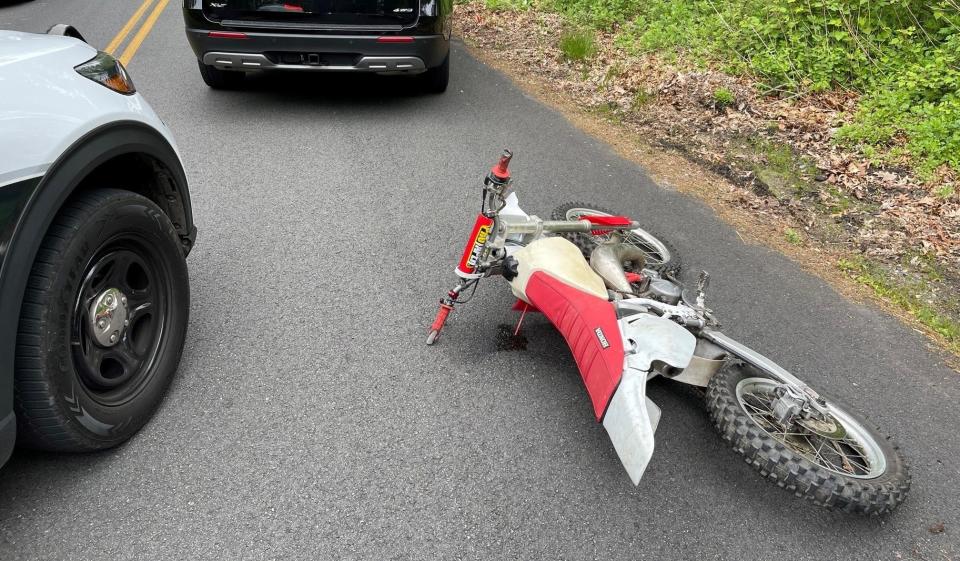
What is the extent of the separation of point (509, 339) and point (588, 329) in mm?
722

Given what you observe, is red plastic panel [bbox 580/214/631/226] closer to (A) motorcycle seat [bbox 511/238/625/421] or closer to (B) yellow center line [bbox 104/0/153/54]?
(A) motorcycle seat [bbox 511/238/625/421]

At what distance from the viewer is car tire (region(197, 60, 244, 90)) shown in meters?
6.52

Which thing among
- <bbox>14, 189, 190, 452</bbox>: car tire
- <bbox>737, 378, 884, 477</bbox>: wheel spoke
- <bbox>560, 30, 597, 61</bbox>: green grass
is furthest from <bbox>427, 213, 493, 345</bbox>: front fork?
<bbox>560, 30, 597, 61</bbox>: green grass

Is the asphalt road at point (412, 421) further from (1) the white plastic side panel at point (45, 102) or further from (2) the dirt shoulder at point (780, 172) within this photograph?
(1) the white plastic side panel at point (45, 102)

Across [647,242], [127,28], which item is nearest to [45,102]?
[647,242]

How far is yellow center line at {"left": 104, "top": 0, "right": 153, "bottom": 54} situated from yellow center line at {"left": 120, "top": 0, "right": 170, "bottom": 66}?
0.14 m

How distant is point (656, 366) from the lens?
2848 millimetres

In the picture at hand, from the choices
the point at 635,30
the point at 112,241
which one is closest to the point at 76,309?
the point at 112,241

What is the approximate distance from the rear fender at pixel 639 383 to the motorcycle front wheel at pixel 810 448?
0.83 ft

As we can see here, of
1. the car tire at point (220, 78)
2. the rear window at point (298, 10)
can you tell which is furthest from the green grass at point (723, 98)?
the car tire at point (220, 78)

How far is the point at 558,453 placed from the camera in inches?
112

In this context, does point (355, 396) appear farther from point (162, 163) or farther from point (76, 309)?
point (162, 163)

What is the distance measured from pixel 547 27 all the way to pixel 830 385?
24.3 feet

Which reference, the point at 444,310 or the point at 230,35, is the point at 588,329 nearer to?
the point at 444,310
